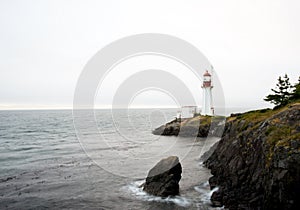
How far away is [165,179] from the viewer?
1792 centimetres

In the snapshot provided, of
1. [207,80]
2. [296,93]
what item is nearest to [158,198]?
[296,93]

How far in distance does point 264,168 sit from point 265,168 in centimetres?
21

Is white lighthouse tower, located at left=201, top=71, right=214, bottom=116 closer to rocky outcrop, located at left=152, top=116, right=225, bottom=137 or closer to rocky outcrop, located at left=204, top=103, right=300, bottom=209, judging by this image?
rocky outcrop, located at left=152, top=116, right=225, bottom=137

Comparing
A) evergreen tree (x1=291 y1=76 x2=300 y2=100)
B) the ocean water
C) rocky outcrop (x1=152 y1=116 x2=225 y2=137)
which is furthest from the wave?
rocky outcrop (x1=152 y1=116 x2=225 y2=137)

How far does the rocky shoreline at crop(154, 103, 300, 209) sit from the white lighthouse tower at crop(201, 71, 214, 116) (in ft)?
129

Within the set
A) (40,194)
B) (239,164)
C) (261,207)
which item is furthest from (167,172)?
(40,194)

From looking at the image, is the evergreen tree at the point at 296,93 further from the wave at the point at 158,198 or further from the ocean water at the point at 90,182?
the wave at the point at 158,198

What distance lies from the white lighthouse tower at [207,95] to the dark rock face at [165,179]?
42.2 meters

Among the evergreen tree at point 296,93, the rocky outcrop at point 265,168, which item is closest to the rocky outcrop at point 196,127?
the evergreen tree at point 296,93

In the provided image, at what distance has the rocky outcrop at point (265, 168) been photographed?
35.1ft

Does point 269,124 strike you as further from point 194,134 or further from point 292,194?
point 194,134

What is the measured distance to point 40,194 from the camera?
19.0 metres

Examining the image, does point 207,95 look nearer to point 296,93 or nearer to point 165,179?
point 296,93

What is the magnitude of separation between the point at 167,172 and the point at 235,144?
629 cm
